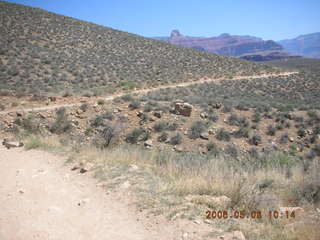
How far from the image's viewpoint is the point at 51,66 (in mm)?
23516

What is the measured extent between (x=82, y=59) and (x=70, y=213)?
27.8 metres

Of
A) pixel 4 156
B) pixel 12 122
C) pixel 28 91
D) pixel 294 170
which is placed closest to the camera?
pixel 294 170

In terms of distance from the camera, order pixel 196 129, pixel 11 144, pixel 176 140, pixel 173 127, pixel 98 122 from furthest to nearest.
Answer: pixel 98 122, pixel 173 127, pixel 196 129, pixel 176 140, pixel 11 144

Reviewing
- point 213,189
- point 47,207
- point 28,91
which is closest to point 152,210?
point 213,189

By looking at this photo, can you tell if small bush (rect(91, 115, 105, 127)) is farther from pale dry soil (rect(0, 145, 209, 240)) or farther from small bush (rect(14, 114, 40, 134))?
pale dry soil (rect(0, 145, 209, 240))

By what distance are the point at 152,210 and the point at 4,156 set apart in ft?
16.6

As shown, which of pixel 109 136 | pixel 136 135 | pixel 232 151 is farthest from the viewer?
pixel 136 135

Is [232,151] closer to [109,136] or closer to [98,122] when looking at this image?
[109,136]

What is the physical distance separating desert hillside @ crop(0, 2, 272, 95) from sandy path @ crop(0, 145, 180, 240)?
12383 millimetres

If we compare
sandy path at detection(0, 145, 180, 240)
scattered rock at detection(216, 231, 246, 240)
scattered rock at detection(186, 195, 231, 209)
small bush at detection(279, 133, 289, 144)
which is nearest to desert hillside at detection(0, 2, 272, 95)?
sandy path at detection(0, 145, 180, 240)

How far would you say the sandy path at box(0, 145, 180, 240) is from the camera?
317 cm

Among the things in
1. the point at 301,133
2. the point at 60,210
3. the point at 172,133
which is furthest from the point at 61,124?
the point at 301,133

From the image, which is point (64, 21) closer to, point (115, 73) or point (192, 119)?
point (115, 73)

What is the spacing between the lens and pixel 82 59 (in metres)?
28.4
